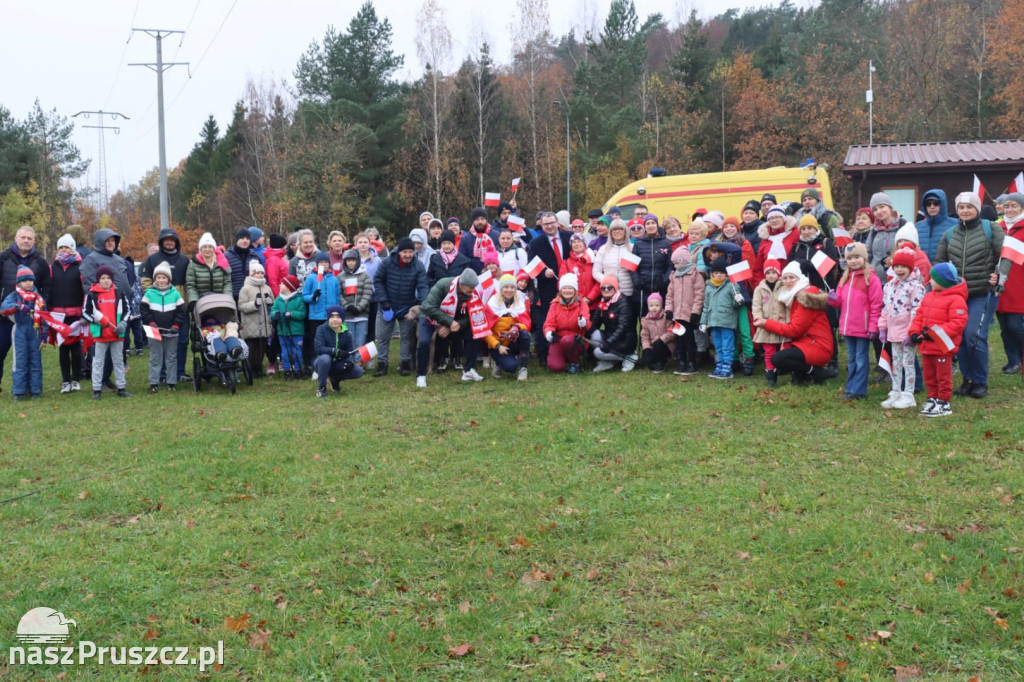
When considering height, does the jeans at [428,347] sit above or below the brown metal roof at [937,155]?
below

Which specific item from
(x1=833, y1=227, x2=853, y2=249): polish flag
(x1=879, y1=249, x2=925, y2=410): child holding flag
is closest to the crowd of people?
(x1=833, y1=227, x2=853, y2=249): polish flag

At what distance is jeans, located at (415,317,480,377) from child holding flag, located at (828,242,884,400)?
5.03 m

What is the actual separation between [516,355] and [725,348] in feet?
9.51

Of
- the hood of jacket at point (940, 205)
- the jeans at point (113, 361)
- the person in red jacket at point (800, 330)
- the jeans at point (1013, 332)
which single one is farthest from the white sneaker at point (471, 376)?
the jeans at point (1013, 332)

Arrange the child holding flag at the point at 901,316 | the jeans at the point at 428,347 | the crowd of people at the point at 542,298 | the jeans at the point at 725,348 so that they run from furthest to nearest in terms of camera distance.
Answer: the jeans at the point at 428,347 < the jeans at the point at 725,348 < the crowd of people at the point at 542,298 < the child holding flag at the point at 901,316

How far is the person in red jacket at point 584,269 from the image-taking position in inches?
474

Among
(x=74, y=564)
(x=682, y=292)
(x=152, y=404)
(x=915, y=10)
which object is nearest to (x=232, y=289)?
(x=152, y=404)

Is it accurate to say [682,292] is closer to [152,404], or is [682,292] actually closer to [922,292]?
[922,292]

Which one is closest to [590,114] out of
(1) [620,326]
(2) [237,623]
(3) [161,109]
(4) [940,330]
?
(3) [161,109]

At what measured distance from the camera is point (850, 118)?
117 feet

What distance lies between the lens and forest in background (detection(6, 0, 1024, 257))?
36.6m

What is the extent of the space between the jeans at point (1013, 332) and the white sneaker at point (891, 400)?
74.7 inches

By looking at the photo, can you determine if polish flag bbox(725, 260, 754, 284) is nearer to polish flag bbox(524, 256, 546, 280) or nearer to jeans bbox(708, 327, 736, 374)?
jeans bbox(708, 327, 736, 374)

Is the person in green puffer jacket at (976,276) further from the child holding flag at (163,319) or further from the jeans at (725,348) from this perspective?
the child holding flag at (163,319)
